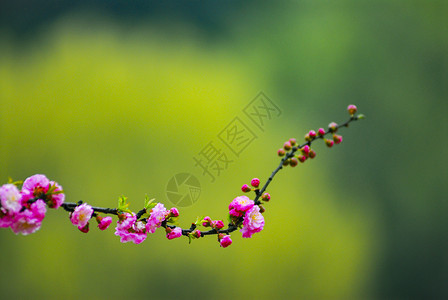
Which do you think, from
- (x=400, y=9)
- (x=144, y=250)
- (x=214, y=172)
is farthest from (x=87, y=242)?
(x=400, y=9)

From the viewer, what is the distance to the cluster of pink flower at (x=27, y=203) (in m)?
0.55

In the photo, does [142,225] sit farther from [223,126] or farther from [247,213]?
[223,126]

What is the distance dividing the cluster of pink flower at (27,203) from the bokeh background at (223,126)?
1.47 meters

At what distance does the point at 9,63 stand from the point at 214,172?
45.5 inches

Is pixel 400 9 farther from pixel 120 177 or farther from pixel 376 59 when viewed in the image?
pixel 120 177

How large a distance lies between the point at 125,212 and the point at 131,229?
39mm

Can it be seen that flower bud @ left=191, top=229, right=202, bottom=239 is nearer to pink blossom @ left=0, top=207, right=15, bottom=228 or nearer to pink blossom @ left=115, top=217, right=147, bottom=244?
pink blossom @ left=115, top=217, right=147, bottom=244

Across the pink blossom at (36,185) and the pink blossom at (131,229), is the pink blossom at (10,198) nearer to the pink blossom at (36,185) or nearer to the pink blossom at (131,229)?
the pink blossom at (36,185)

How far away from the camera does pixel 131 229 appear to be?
2.27 ft
